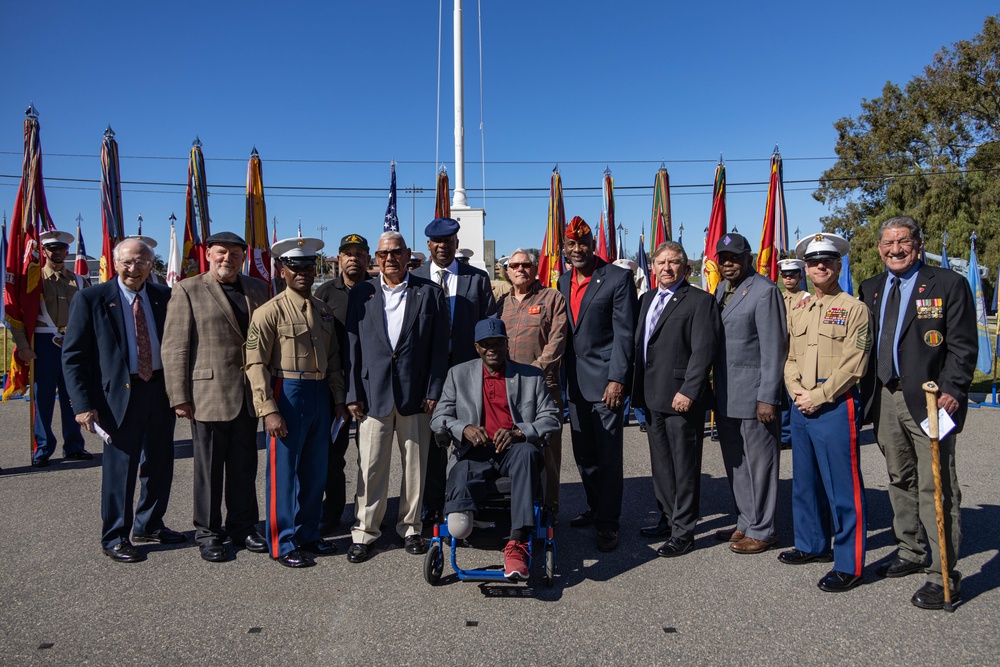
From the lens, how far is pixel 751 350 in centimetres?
477

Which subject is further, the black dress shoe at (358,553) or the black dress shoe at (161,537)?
the black dress shoe at (161,537)

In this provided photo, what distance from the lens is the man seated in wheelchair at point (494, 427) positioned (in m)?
4.13

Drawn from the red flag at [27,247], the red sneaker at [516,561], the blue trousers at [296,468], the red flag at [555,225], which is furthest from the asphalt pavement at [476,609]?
the red flag at [555,225]

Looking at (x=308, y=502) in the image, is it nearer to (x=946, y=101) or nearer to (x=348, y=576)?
(x=348, y=576)

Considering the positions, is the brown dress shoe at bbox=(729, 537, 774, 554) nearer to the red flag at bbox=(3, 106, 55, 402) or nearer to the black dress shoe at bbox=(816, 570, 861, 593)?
the black dress shoe at bbox=(816, 570, 861, 593)

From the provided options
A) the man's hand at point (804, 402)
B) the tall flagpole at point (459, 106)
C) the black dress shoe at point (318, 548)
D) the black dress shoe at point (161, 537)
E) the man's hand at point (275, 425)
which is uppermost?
the tall flagpole at point (459, 106)

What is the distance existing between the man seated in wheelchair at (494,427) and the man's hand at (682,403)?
84 centimetres

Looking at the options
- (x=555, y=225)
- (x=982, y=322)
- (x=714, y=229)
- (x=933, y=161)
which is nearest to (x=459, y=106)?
(x=555, y=225)

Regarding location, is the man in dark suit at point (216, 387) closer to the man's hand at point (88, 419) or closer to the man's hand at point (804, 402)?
the man's hand at point (88, 419)

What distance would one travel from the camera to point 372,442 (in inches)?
188

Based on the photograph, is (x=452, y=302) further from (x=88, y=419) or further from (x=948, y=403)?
(x=948, y=403)

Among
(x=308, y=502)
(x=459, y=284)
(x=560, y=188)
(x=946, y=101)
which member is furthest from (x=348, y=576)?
(x=946, y=101)

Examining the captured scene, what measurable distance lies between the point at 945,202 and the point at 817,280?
29557 millimetres

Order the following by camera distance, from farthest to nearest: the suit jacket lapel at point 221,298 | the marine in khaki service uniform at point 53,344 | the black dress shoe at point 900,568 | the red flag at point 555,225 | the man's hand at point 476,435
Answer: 1. the red flag at point 555,225
2. the marine in khaki service uniform at point 53,344
3. the suit jacket lapel at point 221,298
4. the man's hand at point 476,435
5. the black dress shoe at point 900,568
